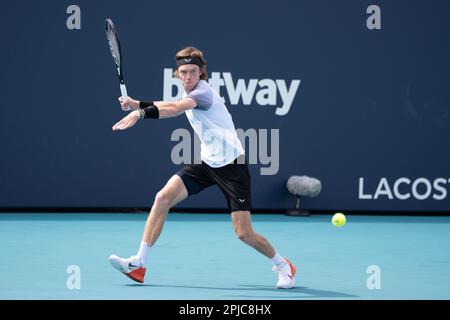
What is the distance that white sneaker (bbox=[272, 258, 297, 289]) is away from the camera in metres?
6.20

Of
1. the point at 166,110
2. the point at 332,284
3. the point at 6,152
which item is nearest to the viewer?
the point at 166,110

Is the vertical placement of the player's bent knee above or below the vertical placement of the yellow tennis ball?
above

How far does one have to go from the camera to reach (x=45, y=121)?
9938mm

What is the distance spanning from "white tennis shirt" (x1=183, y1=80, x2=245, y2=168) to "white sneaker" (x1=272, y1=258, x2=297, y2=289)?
0.80 m

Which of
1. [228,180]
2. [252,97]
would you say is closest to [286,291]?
[228,180]

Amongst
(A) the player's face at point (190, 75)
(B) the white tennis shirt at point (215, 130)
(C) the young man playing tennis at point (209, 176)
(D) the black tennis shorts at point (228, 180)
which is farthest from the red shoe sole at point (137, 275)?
(A) the player's face at point (190, 75)

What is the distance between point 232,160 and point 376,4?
438cm

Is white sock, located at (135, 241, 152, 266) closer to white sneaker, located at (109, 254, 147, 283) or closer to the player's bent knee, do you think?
white sneaker, located at (109, 254, 147, 283)

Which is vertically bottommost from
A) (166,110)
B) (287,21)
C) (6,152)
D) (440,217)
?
(440,217)

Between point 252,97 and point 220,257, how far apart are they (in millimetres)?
3005

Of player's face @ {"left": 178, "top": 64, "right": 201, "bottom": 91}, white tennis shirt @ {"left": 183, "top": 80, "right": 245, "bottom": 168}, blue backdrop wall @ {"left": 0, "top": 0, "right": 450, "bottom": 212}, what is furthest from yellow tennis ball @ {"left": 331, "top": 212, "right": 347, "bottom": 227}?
player's face @ {"left": 178, "top": 64, "right": 201, "bottom": 91}

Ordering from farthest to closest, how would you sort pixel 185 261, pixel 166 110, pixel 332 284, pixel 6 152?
pixel 6 152 < pixel 185 261 < pixel 332 284 < pixel 166 110

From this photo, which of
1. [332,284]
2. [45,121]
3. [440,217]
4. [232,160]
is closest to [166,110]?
[232,160]

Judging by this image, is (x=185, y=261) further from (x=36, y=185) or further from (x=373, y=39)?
(x=373, y=39)
